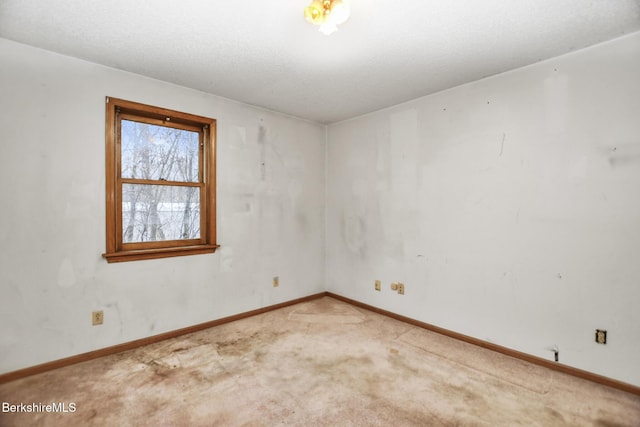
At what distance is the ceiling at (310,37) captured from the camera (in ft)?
6.01

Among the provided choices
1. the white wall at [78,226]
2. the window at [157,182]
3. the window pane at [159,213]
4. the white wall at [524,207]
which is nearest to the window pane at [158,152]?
the window at [157,182]

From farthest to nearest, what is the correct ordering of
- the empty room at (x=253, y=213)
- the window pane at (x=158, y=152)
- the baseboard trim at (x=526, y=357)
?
the window pane at (x=158, y=152) < the baseboard trim at (x=526, y=357) < the empty room at (x=253, y=213)

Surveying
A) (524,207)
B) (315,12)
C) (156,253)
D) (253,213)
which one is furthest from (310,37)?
(156,253)

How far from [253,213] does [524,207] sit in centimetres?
273

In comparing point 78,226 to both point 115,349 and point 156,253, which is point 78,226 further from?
point 115,349

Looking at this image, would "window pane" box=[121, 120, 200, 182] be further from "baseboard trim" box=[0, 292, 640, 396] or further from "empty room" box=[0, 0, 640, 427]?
"baseboard trim" box=[0, 292, 640, 396]

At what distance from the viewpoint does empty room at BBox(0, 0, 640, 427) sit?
1949 mm

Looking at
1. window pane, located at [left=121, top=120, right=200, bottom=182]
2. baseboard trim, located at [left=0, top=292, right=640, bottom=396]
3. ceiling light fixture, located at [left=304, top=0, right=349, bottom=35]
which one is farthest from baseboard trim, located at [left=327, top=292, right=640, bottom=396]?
ceiling light fixture, located at [left=304, top=0, right=349, bottom=35]

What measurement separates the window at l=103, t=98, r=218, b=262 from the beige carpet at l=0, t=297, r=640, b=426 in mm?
965

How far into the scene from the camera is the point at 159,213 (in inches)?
119

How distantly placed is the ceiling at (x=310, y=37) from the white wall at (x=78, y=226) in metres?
0.24

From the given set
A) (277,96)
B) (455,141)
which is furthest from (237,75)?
(455,141)

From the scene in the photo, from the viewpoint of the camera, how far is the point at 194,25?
6.59ft

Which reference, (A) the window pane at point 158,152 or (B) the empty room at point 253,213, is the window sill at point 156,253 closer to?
(B) the empty room at point 253,213
